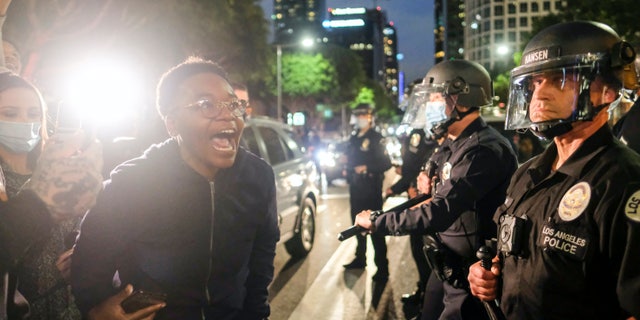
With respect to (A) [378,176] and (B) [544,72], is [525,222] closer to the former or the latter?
(B) [544,72]

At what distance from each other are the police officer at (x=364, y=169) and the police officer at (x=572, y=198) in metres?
4.45

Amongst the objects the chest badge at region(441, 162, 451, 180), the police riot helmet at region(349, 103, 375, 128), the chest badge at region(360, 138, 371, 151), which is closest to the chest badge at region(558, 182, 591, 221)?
the chest badge at region(441, 162, 451, 180)

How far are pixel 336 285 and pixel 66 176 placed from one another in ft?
15.9

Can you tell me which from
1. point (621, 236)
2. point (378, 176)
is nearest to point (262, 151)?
point (378, 176)

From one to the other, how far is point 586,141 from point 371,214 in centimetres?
161

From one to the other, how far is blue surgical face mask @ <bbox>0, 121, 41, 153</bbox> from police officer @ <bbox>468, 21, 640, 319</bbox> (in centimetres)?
198

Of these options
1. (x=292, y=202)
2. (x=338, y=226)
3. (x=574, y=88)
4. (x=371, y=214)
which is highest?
(x=574, y=88)

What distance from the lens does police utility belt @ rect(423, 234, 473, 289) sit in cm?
319

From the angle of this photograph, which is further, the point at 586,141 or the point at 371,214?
the point at 371,214

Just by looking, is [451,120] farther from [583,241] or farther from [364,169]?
[364,169]

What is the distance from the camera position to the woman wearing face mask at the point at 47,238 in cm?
207

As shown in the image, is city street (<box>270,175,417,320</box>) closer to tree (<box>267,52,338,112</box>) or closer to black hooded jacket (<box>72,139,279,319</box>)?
black hooded jacket (<box>72,139,279,319</box>)

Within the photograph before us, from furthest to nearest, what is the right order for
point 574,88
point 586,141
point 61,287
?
point 61,287
point 574,88
point 586,141

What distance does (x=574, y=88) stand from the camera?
2.13 m
